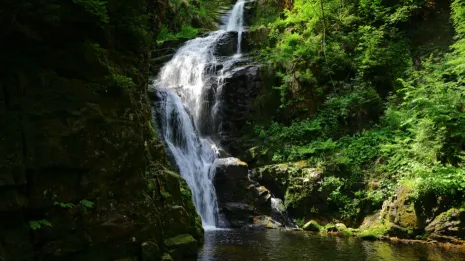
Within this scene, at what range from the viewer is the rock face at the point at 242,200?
48.7ft

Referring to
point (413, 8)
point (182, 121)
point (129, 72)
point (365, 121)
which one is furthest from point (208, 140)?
point (413, 8)

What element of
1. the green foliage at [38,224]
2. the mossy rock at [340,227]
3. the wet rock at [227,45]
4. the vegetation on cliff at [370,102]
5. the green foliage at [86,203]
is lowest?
the mossy rock at [340,227]

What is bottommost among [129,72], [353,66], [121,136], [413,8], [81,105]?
[121,136]

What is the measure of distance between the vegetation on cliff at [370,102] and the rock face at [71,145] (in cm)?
878

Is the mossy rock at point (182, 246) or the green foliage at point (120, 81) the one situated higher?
the green foliage at point (120, 81)

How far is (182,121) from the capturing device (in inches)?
725

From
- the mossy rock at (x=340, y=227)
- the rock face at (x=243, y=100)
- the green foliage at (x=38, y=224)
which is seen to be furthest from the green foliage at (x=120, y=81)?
the rock face at (x=243, y=100)

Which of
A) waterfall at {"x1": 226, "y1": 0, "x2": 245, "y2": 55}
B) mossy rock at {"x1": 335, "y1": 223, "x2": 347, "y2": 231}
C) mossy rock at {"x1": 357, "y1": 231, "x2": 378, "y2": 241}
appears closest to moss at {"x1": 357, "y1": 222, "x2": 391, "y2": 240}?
mossy rock at {"x1": 357, "y1": 231, "x2": 378, "y2": 241}

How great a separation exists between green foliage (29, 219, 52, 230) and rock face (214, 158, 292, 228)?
31.9 feet

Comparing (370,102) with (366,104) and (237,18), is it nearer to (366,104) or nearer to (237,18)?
(366,104)

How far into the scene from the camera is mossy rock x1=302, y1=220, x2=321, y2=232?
44.1ft

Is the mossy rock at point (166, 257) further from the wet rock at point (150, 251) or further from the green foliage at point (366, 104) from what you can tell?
the green foliage at point (366, 104)

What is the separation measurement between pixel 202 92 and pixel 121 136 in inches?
545

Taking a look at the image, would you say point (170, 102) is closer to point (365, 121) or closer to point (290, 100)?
point (290, 100)
